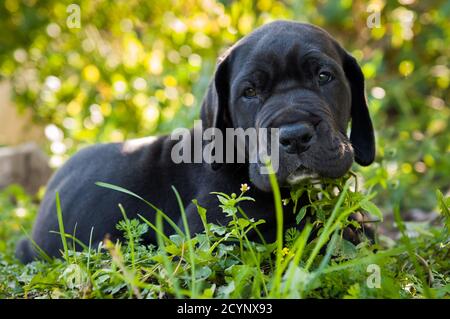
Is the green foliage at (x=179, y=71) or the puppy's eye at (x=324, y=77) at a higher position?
the puppy's eye at (x=324, y=77)

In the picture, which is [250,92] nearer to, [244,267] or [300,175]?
[300,175]

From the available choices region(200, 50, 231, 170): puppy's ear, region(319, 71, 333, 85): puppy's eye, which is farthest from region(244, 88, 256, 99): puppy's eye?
region(319, 71, 333, 85): puppy's eye

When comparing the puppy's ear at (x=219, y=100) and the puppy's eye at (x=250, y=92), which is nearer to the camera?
the puppy's eye at (x=250, y=92)

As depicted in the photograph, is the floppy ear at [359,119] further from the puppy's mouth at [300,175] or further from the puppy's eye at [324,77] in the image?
the puppy's mouth at [300,175]

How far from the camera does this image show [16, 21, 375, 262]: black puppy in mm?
3316

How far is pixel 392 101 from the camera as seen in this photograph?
8016 mm

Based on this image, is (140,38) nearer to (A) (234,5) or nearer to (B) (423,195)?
(A) (234,5)

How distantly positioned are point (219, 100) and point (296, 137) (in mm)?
839

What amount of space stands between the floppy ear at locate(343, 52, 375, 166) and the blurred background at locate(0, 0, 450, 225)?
91.7 inches

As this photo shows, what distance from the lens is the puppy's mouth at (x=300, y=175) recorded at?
3.28 meters

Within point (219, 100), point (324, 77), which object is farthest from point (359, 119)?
point (219, 100)

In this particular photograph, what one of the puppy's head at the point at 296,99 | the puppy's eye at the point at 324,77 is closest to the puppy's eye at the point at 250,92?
the puppy's head at the point at 296,99

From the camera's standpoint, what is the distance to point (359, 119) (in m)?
3.99

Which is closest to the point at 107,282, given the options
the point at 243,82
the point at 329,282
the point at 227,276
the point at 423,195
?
the point at 227,276
